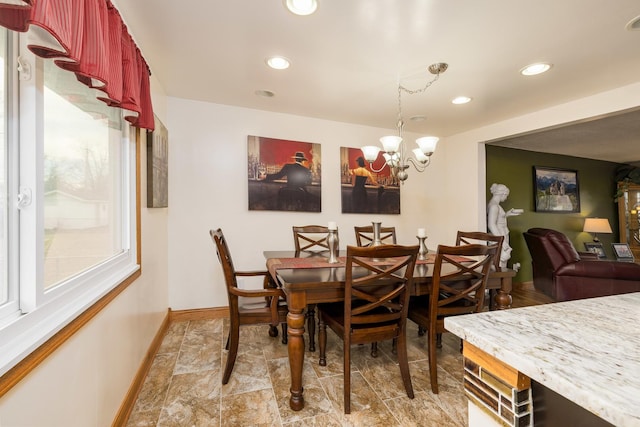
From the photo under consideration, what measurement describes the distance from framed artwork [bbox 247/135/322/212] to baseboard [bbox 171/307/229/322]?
45.1 inches

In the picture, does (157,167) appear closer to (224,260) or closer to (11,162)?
(224,260)

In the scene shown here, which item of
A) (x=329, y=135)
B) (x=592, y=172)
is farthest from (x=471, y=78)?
(x=592, y=172)

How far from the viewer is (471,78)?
2.33 m

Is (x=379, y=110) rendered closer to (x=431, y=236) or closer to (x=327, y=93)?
(x=327, y=93)

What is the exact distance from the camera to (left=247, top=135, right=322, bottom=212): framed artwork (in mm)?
3099

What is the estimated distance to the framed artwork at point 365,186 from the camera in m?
3.51

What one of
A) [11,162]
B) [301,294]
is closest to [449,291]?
[301,294]

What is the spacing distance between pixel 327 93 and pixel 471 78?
124cm

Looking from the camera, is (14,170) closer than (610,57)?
Yes

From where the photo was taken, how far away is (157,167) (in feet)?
7.39

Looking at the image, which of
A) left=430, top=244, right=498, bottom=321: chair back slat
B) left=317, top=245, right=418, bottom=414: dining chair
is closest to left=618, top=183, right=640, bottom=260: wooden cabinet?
left=430, top=244, right=498, bottom=321: chair back slat

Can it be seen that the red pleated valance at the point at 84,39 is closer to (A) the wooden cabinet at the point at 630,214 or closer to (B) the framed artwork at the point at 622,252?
(B) the framed artwork at the point at 622,252

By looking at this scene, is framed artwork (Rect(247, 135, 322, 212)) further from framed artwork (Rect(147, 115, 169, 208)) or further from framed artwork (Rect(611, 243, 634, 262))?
framed artwork (Rect(611, 243, 634, 262))

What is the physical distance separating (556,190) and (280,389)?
19.3 ft
